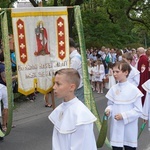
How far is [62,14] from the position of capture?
5836mm

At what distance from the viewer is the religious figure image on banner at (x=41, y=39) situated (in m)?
5.68

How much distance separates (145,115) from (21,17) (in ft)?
8.93

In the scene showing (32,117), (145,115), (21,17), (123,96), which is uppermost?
(21,17)

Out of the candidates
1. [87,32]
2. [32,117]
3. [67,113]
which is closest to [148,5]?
[87,32]

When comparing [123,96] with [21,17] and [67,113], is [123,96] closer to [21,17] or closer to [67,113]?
[67,113]

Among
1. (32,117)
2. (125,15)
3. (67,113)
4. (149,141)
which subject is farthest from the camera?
(125,15)

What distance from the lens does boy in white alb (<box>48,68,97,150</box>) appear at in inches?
112

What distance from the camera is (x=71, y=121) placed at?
2939 mm

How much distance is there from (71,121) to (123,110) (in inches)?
63.3

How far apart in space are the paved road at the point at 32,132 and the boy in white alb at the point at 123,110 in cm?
145

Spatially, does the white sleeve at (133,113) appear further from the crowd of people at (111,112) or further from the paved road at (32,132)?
the paved road at (32,132)

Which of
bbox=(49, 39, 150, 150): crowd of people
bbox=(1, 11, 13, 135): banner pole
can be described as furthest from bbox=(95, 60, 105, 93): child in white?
bbox=(1, 11, 13, 135): banner pole

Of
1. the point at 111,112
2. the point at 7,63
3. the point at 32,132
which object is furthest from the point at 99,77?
the point at 111,112

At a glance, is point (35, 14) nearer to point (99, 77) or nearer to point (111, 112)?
point (111, 112)
